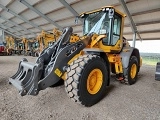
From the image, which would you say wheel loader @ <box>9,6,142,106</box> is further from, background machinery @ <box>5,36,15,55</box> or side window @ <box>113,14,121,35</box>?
background machinery @ <box>5,36,15,55</box>

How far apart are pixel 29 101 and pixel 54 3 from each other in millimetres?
10140

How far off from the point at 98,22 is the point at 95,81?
5.18 ft

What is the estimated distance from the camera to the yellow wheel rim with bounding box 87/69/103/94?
259 centimetres

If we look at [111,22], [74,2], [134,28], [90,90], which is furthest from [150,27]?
[90,90]

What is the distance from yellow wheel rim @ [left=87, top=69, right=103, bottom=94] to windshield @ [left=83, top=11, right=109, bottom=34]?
3.36 ft

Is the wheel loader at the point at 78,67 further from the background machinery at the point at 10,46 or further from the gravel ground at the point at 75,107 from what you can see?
the background machinery at the point at 10,46

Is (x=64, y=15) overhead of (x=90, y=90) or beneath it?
overhead

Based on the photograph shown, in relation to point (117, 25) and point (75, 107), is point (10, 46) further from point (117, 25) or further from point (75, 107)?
point (75, 107)

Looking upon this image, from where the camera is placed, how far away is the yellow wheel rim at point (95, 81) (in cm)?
259

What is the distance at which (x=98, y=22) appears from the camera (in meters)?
3.60

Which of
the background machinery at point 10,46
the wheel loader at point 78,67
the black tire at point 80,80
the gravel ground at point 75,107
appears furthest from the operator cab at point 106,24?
the background machinery at point 10,46

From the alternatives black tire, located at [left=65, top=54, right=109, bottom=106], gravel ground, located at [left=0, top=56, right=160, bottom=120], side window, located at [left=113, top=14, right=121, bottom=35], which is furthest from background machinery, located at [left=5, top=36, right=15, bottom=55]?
black tire, located at [left=65, top=54, right=109, bottom=106]

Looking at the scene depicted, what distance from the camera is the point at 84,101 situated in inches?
94.1

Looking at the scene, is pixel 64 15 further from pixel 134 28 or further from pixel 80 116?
pixel 80 116
